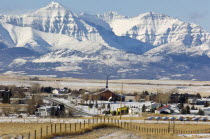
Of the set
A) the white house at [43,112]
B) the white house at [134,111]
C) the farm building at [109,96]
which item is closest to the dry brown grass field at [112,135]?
the white house at [43,112]

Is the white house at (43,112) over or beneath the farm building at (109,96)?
beneath

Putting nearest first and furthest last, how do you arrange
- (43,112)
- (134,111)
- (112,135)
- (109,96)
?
(112,135), (43,112), (134,111), (109,96)

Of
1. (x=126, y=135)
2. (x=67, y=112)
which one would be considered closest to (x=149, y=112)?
(x=67, y=112)

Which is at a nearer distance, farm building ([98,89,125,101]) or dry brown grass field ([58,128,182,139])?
dry brown grass field ([58,128,182,139])

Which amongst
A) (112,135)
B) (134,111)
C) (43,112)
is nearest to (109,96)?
(134,111)

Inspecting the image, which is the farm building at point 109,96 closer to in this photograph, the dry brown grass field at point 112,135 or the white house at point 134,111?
the white house at point 134,111

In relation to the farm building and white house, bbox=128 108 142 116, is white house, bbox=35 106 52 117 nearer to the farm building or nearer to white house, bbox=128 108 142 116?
white house, bbox=128 108 142 116

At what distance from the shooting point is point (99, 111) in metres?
107

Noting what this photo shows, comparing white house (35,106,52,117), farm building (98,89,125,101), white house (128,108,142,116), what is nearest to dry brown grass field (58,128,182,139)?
white house (35,106,52,117)

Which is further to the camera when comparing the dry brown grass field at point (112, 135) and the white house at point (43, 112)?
the white house at point (43, 112)

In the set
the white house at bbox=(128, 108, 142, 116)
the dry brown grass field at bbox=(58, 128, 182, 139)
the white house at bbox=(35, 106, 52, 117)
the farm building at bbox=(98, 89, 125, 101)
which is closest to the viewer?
the dry brown grass field at bbox=(58, 128, 182, 139)

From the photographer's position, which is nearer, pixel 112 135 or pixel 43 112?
pixel 112 135

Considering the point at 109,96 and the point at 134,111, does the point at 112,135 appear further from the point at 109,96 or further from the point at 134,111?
the point at 109,96

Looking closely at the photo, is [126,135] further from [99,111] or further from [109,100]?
[109,100]
